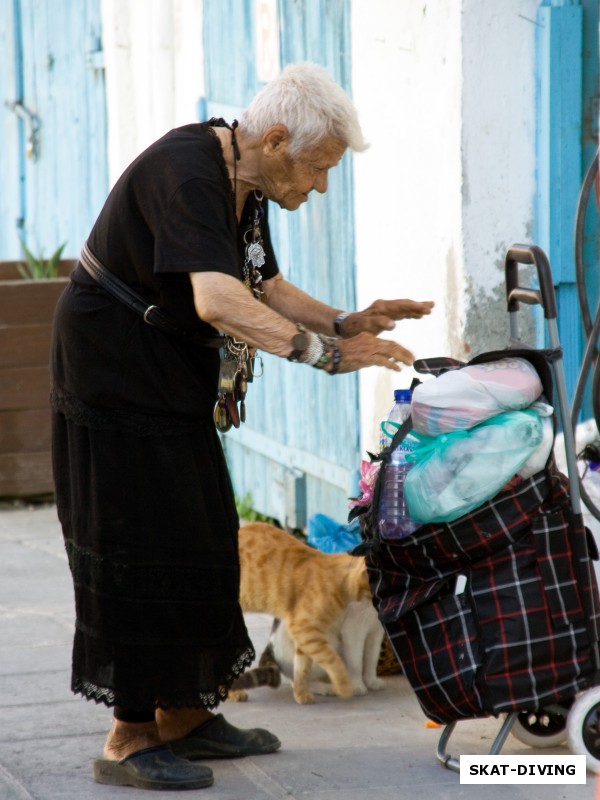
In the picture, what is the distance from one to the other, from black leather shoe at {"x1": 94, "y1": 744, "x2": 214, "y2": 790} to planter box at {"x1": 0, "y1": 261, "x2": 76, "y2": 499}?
3781 mm

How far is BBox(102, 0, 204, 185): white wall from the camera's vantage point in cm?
722

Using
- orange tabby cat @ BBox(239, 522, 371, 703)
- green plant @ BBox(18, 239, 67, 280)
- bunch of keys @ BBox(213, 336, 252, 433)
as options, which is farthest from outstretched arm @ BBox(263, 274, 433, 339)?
green plant @ BBox(18, 239, 67, 280)

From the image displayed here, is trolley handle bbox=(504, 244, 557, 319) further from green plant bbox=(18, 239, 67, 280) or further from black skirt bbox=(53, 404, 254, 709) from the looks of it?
green plant bbox=(18, 239, 67, 280)

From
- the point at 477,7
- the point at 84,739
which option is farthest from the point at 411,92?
the point at 84,739

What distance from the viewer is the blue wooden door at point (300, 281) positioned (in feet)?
18.9

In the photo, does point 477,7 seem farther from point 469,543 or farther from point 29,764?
point 29,764

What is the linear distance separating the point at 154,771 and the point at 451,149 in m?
2.32

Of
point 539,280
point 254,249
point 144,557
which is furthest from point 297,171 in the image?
point 144,557

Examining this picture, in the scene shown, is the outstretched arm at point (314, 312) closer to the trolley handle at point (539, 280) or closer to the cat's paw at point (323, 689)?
the trolley handle at point (539, 280)

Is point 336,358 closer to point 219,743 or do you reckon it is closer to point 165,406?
point 165,406

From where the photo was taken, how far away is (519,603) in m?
3.52

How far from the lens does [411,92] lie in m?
5.08

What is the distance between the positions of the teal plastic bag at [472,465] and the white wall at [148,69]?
13.1 feet

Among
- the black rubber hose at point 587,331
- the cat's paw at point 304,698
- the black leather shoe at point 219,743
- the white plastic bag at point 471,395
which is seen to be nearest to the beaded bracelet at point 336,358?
the white plastic bag at point 471,395
